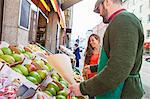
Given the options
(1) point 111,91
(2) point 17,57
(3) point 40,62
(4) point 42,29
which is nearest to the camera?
(1) point 111,91

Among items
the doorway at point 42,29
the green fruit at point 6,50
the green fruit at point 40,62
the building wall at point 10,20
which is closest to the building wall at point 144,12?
the doorway at point 42,29

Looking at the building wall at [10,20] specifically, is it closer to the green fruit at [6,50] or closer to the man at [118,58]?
the green fruit at [6,50]

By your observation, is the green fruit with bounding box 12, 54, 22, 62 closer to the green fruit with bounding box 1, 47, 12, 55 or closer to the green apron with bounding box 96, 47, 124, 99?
the green fruit with bounding box 1, 47, 12, 55

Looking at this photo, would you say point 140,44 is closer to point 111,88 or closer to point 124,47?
point 124,47

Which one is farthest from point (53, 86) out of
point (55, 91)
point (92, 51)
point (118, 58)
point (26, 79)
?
point (92, 51)

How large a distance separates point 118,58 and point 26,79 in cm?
71

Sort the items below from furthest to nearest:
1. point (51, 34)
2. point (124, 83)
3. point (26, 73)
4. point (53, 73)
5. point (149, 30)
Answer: point (149, 30) → point (51, 34) → point (53, 73) → point (26, 73) → point (124, 83)

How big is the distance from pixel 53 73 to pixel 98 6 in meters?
1.02

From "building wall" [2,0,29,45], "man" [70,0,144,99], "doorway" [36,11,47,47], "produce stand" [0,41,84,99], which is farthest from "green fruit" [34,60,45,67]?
"doorway" [36,11,47,47]

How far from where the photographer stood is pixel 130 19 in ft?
5.94

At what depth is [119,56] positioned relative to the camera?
5.68 ft

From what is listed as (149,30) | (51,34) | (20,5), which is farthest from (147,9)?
(20,5)

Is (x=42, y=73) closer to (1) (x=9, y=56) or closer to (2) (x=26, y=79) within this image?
(1) (x=9, y=56)

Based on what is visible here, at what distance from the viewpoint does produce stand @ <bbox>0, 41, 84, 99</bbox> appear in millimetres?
1915
